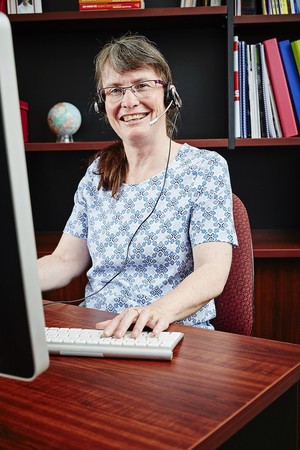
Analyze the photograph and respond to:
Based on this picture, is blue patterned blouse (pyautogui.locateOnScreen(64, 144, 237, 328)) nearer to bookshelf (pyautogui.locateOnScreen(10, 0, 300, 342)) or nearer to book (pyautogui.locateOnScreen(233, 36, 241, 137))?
book (pyautogui.locateOnScreen(233, 36, 241, 137))

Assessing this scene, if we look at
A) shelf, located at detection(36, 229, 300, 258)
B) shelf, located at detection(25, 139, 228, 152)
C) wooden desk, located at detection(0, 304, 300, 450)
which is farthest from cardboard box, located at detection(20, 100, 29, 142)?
wooden desk, located at detection(0, 304, 300, 450)

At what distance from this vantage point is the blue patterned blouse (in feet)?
5.30

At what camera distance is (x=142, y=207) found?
1717mm

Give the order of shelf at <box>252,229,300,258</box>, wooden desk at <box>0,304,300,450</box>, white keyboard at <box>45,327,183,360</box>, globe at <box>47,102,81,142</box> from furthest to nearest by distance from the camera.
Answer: globe at <box>47,102,81,142</box>
shelf at <box>252,229,300,258</box>
white keyboard at <box>45,327,183,360</box>
wooden desk at <box>0,304,300,450</box>

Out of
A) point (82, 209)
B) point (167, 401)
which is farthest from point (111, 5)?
point (167, 401)

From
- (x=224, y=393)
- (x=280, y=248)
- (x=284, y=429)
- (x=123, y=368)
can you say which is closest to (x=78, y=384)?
(x=123, y=368)

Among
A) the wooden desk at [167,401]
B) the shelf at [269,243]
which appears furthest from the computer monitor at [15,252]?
the shelf at [269,243]

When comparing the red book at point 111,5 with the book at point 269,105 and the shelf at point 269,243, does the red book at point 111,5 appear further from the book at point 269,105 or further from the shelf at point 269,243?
the shelf at point 269,243

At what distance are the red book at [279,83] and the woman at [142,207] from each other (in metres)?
0.74

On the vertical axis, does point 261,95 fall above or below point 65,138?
above

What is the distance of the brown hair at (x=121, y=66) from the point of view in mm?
1719

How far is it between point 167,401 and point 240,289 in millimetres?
810

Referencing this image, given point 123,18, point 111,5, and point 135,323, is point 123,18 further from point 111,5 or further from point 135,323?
point 135,323

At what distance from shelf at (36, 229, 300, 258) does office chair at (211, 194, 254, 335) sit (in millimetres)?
632
